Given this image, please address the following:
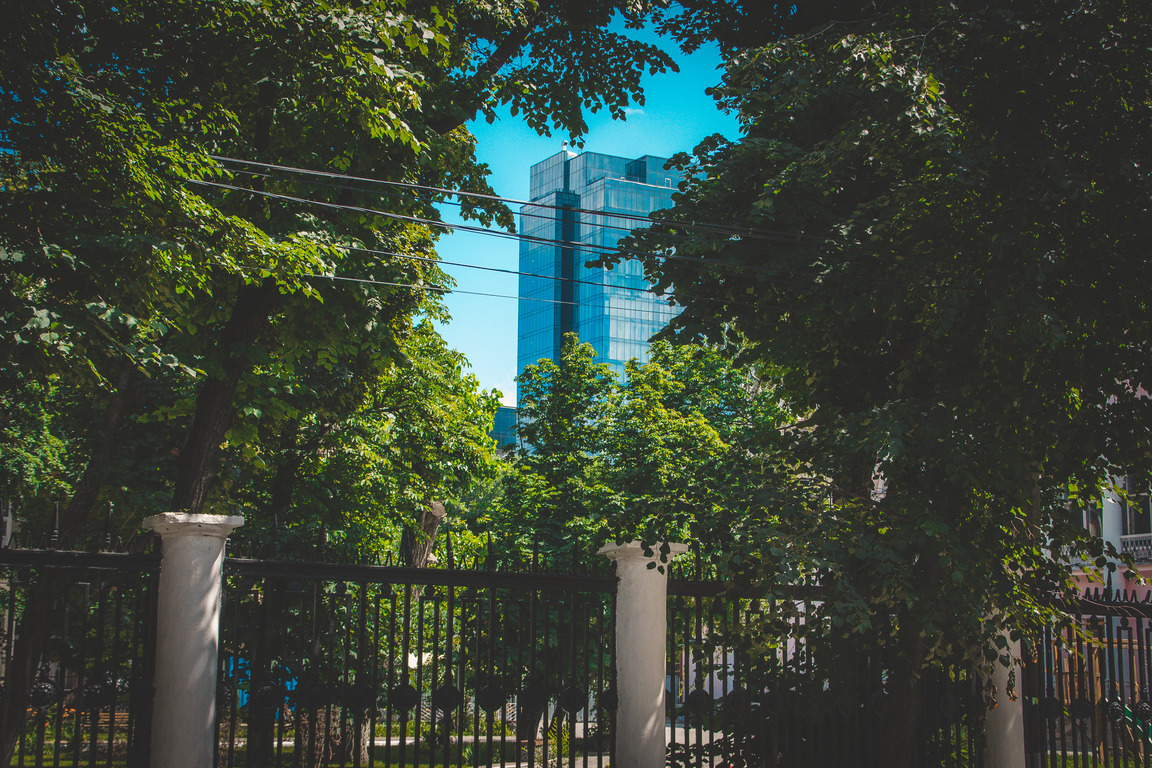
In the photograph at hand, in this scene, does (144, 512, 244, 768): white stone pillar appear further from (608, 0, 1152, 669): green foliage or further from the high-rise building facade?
the high-rise building facade

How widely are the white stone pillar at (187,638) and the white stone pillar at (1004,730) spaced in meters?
6.09

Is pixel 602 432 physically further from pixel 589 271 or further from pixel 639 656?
pixel 589 271

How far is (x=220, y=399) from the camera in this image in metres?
10.4

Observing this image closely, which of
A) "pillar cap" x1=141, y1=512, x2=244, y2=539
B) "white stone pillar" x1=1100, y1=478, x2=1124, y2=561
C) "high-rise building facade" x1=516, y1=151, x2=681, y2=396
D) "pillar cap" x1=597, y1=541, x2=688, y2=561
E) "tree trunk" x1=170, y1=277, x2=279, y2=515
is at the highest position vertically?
"high-rise building facade" x1=516, y1=151, x2=681, y2=396

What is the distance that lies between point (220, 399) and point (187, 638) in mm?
5348

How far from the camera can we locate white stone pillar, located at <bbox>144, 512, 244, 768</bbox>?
5426 millimetres

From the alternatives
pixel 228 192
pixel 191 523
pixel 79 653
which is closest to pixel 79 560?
pixel 79 653

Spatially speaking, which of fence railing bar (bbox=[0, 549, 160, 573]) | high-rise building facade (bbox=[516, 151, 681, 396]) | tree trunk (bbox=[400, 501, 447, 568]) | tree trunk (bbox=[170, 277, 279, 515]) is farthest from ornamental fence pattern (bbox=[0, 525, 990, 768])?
Answer: high-rise building facade (bbox=[516, 151, 681, 396])

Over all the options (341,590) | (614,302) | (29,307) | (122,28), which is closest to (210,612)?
(341,590)

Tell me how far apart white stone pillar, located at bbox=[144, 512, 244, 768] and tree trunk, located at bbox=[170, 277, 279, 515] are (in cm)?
437

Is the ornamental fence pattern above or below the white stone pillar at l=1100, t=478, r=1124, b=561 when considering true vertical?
below

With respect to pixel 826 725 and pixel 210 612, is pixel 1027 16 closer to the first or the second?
pixel 826 725

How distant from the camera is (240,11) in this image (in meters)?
7.64

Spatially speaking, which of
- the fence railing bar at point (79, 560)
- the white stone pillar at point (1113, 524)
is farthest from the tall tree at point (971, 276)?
the white stone pillar at point (1113, 524)
